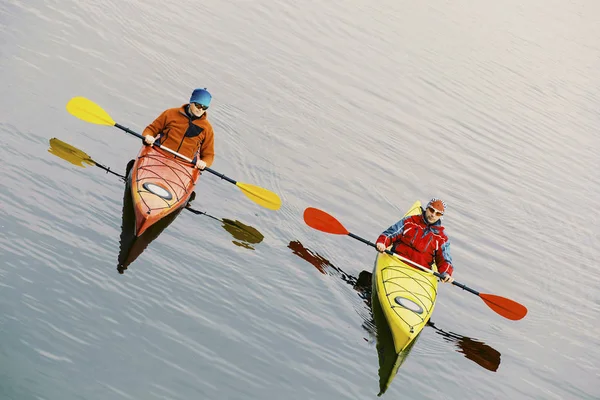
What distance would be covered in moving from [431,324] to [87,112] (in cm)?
608

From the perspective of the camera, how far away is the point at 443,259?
11.9 m

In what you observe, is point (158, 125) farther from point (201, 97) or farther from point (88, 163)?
point (88, 163)

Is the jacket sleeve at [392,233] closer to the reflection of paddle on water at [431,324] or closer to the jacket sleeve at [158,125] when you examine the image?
the reflection of paddle on water at [431,324]

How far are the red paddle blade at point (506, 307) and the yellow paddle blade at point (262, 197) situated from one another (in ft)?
11.1

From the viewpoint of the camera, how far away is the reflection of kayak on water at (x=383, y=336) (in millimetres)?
9920

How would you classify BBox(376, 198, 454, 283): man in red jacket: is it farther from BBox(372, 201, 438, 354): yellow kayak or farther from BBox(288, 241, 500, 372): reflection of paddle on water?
BBox(288, 241, 500, 372): reflection of paddle on water

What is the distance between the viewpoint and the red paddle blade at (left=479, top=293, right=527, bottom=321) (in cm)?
1185

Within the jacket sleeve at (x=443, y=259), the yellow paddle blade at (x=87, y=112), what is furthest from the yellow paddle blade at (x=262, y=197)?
the jacket sleeve at (x=443, y=259)

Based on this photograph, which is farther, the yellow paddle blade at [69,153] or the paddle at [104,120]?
the paddle at [104,120]

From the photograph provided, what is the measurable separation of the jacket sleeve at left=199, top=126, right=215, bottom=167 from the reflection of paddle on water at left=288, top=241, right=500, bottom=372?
5.93 feet

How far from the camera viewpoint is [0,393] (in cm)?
696

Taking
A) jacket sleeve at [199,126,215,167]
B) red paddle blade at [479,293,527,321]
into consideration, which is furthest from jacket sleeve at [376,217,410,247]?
jacket sleeve at [199,126,215,167]

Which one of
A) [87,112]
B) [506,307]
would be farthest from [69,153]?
[506,307]

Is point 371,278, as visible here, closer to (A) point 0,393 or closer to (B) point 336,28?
(A) point 0,393
